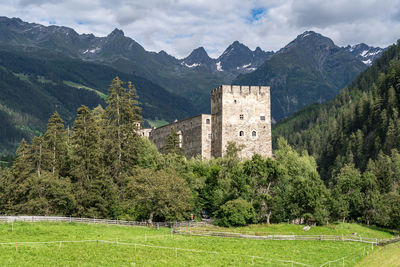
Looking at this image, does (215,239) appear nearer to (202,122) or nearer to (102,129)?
(102,129)

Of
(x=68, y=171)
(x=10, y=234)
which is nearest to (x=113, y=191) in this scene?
(x=68, y=171)

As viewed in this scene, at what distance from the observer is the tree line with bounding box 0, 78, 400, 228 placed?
224 feet

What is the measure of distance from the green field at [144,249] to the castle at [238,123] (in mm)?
39923

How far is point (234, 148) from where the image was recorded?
93938 millimetres

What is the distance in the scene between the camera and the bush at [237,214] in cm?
7069

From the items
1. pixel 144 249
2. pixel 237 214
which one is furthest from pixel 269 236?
pixel 144 249

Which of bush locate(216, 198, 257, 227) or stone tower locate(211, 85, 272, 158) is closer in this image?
bush locate(216, 198, 257, 227)

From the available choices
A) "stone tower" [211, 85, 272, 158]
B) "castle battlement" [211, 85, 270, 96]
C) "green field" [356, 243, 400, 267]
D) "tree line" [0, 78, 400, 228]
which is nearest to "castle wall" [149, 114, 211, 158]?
"stone tower" [211, 85, 272, 158]

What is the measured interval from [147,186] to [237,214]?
13369 millimetres

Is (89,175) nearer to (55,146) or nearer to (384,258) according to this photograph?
(55,146)

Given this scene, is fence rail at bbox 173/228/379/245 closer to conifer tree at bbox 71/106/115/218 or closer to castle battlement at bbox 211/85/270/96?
conifer tree at bbox 71/106/115/218

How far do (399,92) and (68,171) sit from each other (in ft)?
482

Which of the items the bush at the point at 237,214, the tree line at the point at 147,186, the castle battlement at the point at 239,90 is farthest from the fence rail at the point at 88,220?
the castle battlement at the point at 239,90

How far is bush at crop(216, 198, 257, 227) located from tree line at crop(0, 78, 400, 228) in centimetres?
14
